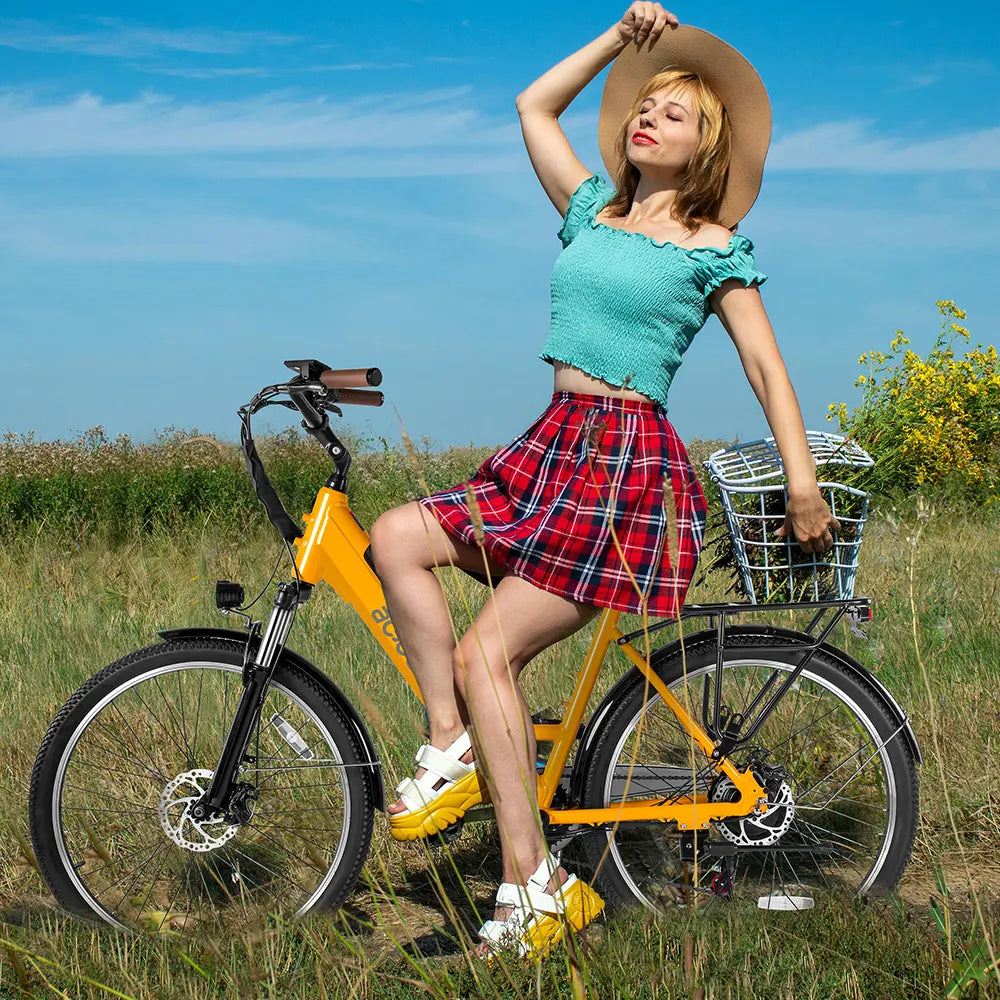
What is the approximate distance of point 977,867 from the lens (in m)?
3.62

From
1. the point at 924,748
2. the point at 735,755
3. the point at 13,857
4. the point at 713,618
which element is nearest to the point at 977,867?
the point at 924,748

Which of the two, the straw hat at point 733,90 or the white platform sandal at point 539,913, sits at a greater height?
the straw hat at point 733,90

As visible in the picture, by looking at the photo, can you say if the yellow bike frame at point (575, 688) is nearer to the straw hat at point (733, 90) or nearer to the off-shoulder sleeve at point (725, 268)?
the off-shoulder sleeve at point (725, 268)

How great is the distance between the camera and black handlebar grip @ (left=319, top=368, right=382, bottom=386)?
2836 millimetres

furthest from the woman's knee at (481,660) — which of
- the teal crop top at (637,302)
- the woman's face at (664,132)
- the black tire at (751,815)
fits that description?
the woman's face at (664,132)

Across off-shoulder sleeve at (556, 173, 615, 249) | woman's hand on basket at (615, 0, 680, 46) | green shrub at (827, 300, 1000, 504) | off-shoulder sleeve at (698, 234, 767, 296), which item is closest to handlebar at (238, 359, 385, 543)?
off-shoulder sleeve at (556, 173, 615, 249)

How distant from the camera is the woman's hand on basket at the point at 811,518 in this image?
2.80 meters

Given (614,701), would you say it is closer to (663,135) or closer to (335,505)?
(335,505)

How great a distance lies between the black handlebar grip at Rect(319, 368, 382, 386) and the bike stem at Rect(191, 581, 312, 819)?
532mm

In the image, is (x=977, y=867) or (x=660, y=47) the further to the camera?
(x=977, y=867)

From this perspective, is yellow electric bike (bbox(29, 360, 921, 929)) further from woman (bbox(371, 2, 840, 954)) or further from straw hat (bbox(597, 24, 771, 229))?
straw hat (bbox(597, 24, 771, 229))

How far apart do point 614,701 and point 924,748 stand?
67.5 inches

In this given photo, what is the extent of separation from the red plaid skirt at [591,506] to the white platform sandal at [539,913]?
67 centimetres

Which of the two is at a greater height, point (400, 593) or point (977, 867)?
point (400, 593)
